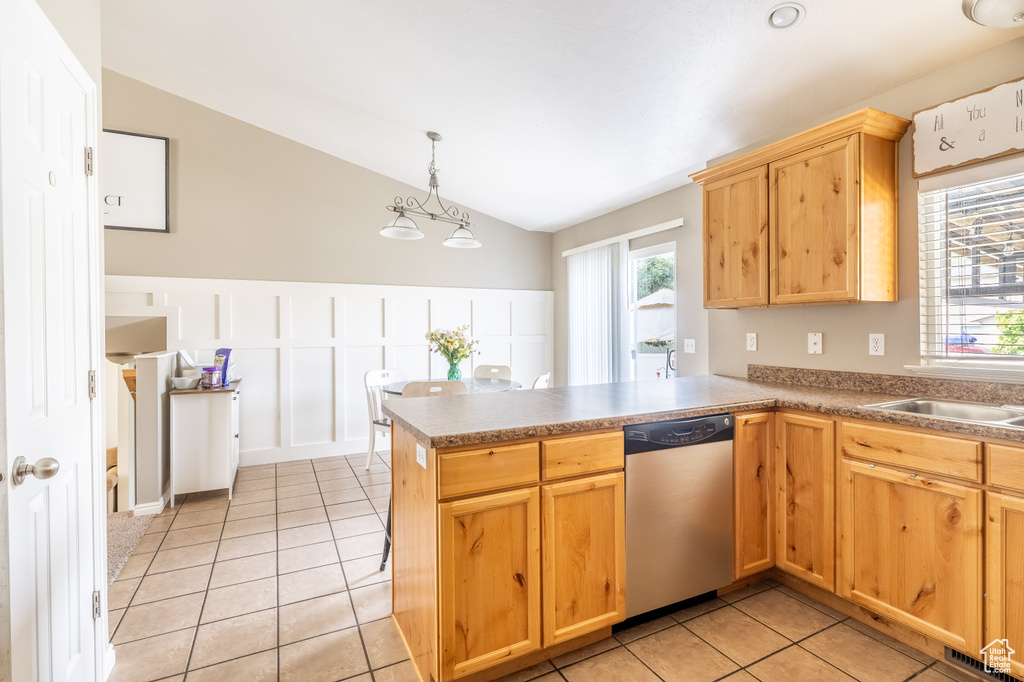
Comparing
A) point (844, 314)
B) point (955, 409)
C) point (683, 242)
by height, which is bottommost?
point (955, 409)

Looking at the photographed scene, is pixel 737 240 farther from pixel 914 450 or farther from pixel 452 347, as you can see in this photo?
pixel 452 347

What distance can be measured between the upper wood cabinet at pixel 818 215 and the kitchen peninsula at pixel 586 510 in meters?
0.61

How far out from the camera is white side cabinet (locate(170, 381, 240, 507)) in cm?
350

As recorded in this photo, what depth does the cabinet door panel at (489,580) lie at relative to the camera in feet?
5.04

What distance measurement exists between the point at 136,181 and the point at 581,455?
14.8 ft

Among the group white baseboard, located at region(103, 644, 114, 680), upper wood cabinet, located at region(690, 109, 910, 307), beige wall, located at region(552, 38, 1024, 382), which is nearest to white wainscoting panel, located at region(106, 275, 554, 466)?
beige wall, located at region(552, 38, 1024, 382)

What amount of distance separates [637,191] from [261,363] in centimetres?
378

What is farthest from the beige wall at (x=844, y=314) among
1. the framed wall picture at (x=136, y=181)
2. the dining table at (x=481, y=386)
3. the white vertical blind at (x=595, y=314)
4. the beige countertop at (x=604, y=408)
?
the framed wall picture at (x=136, y=181)

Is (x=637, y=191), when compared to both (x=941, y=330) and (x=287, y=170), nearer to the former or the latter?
(x=941, y=330)

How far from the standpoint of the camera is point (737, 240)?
282cm

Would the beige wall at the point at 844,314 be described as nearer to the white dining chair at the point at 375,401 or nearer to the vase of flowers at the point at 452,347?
the vase of flowers at the point at 452,347

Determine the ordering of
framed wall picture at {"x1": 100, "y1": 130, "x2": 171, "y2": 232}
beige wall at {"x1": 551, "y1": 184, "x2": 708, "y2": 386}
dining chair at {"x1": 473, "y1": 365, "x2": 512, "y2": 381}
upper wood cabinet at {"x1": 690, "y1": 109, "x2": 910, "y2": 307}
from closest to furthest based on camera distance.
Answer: upper wood cabinet at {"x1": 690, "y1": 109, "x2": 910, "y2": 307}, beige wall at {"x1": 551, "y1": 184, "x2": 708, "y2": 386}, framed wall picture at {"x1": 100, "y1": 130, "x2": 171, "y2": 232}, dining chair at {"x1": 473, "y1": 365, "x2": 512, "y2": 381}

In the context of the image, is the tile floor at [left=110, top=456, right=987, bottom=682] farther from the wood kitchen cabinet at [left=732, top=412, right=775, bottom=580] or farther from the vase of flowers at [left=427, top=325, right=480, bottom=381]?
the vase of flowers at [left=427, top=325, right=480, bottom=381]

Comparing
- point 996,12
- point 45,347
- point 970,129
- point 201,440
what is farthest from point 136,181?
point 970,129
